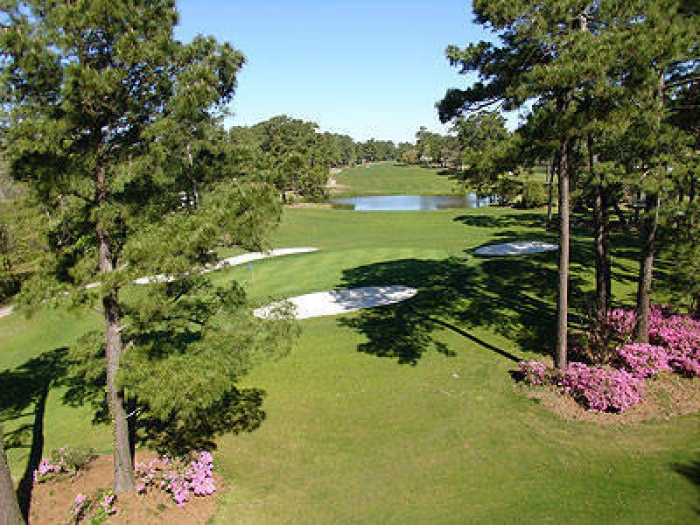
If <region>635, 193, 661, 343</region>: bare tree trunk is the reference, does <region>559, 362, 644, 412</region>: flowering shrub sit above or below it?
below

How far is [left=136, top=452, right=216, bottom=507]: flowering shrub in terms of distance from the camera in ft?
25.6

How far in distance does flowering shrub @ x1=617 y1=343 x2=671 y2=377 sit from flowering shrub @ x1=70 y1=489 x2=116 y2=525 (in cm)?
1147

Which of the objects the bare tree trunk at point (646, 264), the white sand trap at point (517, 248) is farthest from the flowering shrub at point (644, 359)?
the white sand trap at point (517, 248)

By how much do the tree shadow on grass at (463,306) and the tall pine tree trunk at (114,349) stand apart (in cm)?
728

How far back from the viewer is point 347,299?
18422 millimetres

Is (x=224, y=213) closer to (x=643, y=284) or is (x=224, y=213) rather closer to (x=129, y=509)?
(x=129, y=509)

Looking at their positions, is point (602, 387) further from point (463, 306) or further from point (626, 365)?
point (463, 306)

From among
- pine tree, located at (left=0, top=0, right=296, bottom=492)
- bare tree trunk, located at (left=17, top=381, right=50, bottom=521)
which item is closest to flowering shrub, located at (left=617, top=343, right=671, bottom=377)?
pine tree, located at (left=0, top=0, right=296, bottom=492)

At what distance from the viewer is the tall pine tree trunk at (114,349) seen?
6711 millimetres

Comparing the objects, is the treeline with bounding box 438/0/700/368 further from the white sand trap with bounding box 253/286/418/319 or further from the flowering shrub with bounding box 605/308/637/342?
the white sand trap with bounding box 253/286/418/319

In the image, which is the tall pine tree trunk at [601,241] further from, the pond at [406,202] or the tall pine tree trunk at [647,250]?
the pond at [406,202]

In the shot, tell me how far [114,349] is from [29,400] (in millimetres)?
7532

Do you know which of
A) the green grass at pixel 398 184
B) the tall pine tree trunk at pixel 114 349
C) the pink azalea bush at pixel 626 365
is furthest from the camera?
the green grass at pixel 398 184

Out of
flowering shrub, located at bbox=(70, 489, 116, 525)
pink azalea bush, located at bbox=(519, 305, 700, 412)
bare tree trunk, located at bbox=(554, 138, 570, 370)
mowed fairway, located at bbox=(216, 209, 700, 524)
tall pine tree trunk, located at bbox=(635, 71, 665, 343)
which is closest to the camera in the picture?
flowering shrub, located at bbox=(70, 489, 116, 525)
